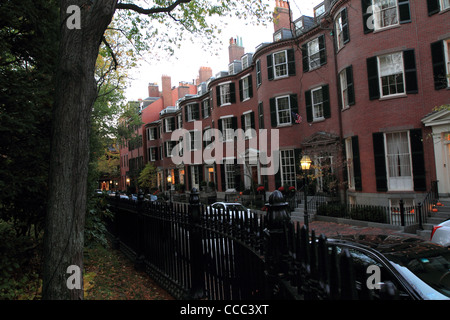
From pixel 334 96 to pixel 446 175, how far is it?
8372mm

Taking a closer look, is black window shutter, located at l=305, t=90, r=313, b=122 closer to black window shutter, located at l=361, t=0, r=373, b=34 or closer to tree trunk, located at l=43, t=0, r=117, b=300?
black window shutter, located at l=361, t=0, r=373, b=34

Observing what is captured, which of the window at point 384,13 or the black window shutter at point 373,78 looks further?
the black window shutter at point 373,78

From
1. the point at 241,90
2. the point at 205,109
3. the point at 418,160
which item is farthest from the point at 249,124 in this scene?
the point at 418,160

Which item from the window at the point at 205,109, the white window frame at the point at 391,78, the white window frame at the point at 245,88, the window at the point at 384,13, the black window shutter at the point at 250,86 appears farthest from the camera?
the window at the point at 205,109

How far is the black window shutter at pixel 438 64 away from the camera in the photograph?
14461 mm

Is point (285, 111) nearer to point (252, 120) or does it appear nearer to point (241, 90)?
point (252, 120)

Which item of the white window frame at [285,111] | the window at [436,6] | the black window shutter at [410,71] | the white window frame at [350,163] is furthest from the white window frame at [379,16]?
the white window frame at [285,111]

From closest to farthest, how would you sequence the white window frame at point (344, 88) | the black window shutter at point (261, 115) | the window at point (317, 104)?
the white window frame at point (344, 88), the window at point (317, 104), the black window shutter at point (261, 115)

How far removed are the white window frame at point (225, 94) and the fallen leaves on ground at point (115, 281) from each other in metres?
24.4

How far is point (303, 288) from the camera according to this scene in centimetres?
251

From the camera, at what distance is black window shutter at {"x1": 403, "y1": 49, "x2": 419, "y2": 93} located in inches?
611

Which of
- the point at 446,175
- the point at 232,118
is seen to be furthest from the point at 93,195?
the point at 232,118

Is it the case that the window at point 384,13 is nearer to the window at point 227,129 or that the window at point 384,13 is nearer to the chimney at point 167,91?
the window at point 227,129
